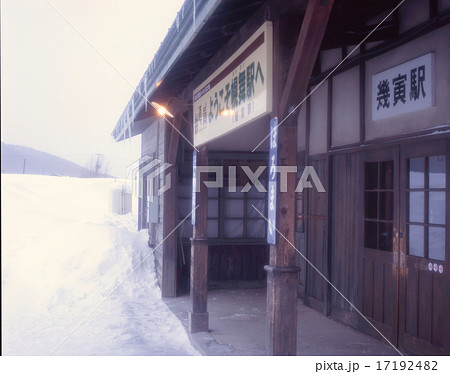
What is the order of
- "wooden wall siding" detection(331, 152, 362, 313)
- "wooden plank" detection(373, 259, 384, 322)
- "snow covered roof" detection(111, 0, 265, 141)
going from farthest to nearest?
"wooden wall siding" detection(331, 152, 362, 313) → "wooden plank" detection(373, 259, 384, 322) → "snow covered roof" detection(111, 0, 265, 141)

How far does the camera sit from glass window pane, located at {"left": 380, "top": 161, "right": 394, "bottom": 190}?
5672 mm

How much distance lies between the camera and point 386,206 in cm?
579

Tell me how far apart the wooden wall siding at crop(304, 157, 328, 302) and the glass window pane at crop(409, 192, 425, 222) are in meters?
2.01

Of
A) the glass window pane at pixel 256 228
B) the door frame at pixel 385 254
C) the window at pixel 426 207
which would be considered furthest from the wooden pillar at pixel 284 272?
the glass window pane at pixel 256 228

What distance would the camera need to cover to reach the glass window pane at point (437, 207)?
472 cm

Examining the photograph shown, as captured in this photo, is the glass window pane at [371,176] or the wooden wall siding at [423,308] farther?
the glass window pane at [371,176]

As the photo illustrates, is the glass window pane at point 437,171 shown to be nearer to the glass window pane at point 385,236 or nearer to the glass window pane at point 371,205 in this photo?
the glass window pane at point 385,236

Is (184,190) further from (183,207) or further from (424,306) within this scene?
(424,306)

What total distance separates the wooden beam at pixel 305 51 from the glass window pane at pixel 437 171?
7.22 feet

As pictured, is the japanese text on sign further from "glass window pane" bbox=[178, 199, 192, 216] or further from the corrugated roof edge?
"glass window pane" bbox=[178, 199, 192, 216]

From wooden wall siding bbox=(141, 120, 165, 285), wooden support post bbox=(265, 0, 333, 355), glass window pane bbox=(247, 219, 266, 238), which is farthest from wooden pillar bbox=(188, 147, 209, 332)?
glass window pane bbox=(247, 219, 266, 238)
